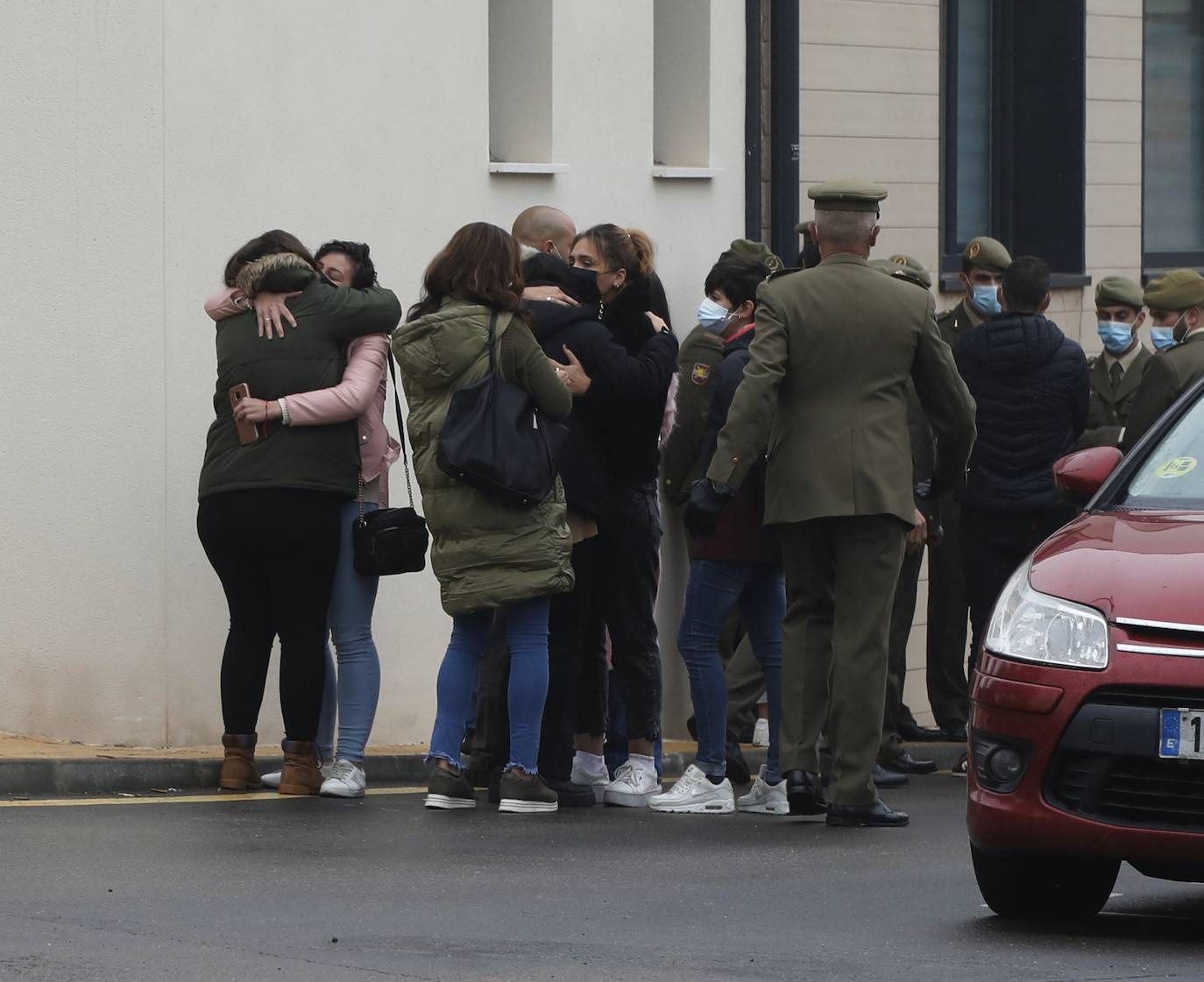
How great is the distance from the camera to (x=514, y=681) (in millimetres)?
9461

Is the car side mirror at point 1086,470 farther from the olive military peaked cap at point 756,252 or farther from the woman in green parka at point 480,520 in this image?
the olive military peaked cap at point 756,252

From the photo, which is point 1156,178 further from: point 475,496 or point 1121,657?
point 1121,657

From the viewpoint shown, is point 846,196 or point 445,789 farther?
point 445,789

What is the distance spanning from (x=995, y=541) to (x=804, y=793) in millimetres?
2682

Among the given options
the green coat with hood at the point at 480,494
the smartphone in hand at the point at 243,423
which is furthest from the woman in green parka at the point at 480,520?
the smartphone in hand at the point at 243,423

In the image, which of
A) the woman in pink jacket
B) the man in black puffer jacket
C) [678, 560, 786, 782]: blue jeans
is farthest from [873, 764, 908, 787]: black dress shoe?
the woman in pink jacket

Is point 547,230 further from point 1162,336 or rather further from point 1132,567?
point 1132,567

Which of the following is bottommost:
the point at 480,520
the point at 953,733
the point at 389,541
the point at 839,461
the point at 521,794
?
the point at 953,733

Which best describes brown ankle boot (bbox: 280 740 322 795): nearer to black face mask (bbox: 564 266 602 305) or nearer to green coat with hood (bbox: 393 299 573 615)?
green coat with hood (bbox: 393 299 573 615)

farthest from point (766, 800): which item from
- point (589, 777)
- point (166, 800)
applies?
point (166, 800)

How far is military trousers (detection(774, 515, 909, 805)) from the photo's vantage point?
29.9 ft

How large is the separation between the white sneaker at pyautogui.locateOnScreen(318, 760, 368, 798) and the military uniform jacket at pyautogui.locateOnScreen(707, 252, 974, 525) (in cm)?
184

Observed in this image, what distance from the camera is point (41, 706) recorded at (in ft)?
35.4

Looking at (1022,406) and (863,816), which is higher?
(1022,406)
